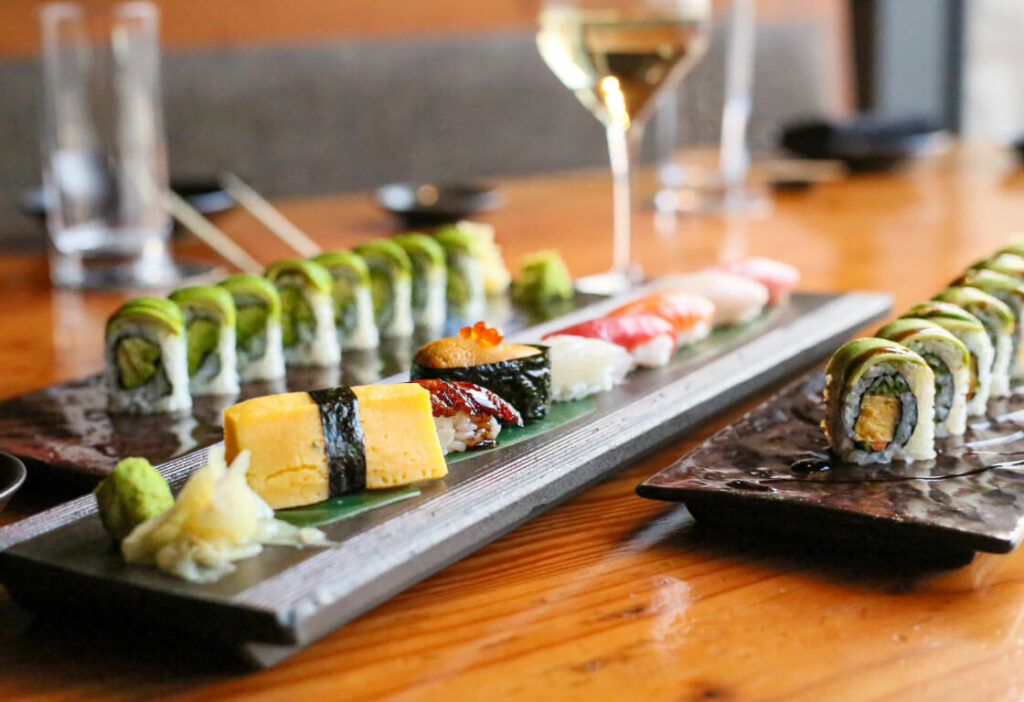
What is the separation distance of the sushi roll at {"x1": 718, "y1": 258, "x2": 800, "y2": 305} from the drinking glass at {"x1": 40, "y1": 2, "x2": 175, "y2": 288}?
114cm

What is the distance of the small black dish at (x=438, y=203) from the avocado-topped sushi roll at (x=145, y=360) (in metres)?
1.50

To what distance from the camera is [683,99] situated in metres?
5.26

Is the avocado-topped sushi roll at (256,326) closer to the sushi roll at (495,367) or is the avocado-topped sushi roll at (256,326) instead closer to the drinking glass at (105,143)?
the sushi roll at (495,367)

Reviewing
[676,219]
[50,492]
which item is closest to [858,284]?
[676,219]

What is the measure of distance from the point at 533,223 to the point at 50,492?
206 cm

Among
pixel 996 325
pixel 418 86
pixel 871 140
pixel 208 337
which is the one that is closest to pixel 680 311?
pixel 996 325

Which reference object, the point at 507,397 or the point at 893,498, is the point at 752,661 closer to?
the point at 893,498

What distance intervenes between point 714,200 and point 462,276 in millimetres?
1695

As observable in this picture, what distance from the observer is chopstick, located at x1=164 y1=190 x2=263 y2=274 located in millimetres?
2572

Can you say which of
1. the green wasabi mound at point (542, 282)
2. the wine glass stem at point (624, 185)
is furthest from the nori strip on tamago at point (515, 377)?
the wine glass stem at point (624, 185)

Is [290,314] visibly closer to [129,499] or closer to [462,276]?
[462,276]

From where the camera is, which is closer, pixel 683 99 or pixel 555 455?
pixel 555 455

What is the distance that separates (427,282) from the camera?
1931mm

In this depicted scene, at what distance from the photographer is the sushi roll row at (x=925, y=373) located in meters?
1.14
